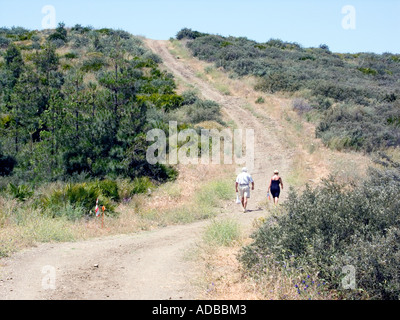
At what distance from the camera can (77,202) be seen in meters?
11.8

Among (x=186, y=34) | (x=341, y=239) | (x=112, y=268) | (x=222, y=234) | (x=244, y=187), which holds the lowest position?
(x=112, y=268)

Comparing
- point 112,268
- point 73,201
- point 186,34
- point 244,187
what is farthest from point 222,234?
point 186,34

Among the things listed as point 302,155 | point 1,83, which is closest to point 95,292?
point 302,155

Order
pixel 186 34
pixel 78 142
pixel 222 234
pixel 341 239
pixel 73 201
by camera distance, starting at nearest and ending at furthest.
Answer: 1. pixel 341 239
2. pixel 222 234
3. pixel 73 201
4. pixel 78 142
5. pixel 186 34

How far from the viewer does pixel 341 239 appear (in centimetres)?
596

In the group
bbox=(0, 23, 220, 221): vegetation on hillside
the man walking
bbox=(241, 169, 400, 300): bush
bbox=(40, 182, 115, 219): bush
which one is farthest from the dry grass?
bbox=(0, 23, 220, 221): vegetation on hillside

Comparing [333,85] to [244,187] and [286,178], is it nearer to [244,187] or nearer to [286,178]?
[286,178]

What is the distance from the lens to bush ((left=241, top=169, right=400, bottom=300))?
5.20m

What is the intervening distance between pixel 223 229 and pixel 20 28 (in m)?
54.8

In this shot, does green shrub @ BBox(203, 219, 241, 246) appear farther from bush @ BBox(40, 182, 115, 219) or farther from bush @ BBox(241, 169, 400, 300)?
bush @ BBox(40, 182, 115, 219)

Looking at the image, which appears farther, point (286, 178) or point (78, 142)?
point (286, 178)

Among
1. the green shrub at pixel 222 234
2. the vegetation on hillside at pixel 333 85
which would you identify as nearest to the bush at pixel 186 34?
the vegetation on hillside at pixel 333 85

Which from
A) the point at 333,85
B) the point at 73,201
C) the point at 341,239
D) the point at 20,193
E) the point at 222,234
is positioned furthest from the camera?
the point at 333,85

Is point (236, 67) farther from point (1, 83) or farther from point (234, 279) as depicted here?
point (234, 279)
